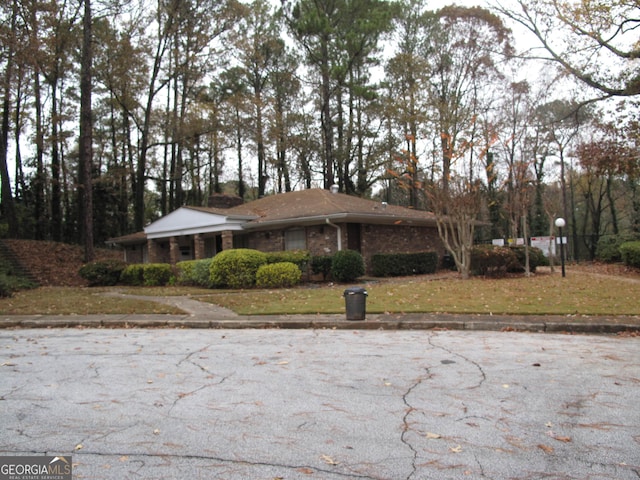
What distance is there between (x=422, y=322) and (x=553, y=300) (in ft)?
15.6

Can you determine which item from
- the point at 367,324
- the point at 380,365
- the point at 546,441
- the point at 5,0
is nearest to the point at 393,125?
the point at 5,0

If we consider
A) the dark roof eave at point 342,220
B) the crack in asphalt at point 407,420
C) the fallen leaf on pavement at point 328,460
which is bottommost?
the crack in asphalt at point 407,420

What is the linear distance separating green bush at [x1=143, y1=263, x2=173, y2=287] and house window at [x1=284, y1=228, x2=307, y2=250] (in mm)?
5640

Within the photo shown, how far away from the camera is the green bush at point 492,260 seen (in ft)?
63.3

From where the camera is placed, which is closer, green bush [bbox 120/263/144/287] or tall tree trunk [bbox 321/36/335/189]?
green bush [bbox 120/263/144/287]

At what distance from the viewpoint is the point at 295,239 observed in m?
23.1

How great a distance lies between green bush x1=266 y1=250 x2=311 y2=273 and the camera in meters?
20.1

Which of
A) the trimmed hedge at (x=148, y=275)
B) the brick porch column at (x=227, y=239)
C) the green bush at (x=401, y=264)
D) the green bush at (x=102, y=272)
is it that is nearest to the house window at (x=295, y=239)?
the brick porch column at (x=227, y=239)

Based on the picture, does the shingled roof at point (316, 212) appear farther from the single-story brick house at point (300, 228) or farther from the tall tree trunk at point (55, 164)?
the tall tree trunk at point (55, 164)

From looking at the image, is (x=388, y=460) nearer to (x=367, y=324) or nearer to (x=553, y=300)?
(x=367, y=324)

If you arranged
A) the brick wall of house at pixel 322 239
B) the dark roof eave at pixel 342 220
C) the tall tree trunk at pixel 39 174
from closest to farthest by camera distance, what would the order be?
the dark roof eave at pixel 342 220 → the brick wall of house at pixel 322 239 → the tall tree trunk at pixel 39 174
